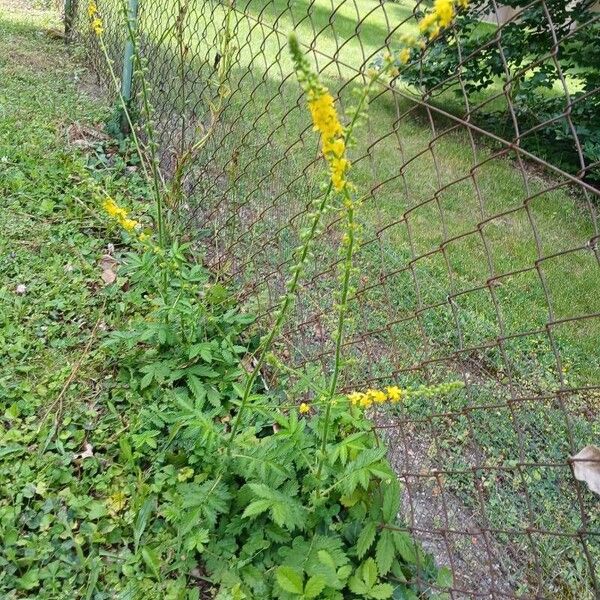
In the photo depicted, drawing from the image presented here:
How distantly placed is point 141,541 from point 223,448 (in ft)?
1.25

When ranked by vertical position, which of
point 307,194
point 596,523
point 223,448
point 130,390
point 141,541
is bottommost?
point 141,541

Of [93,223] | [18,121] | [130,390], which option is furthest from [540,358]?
[18,121]

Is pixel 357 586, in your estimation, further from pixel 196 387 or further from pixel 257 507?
pixel 196 387

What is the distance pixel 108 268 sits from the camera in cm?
293

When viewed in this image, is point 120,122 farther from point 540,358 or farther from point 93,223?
point 540,358

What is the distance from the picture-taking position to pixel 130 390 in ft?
7.63

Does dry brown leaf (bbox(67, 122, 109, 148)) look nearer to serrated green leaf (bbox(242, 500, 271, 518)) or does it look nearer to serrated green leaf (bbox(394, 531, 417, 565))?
serrated green leaf (bbox(242, 500, 271, 518))

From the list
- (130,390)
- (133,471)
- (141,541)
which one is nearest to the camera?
(141,541)

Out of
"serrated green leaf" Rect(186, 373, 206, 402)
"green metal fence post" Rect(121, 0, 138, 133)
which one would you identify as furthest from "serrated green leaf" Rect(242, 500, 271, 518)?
"green metal fence post" Rect(121, 0, 138, 133)

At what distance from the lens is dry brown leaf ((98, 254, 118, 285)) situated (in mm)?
2859

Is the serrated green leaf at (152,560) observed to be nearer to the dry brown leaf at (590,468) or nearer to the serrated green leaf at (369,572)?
the serrated green leaf at (369,572)

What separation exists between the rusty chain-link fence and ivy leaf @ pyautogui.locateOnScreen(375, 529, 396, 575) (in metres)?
0.17

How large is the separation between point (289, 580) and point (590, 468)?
0.82 metres

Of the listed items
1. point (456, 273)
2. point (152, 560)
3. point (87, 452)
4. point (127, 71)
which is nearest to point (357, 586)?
point (152, 560)
